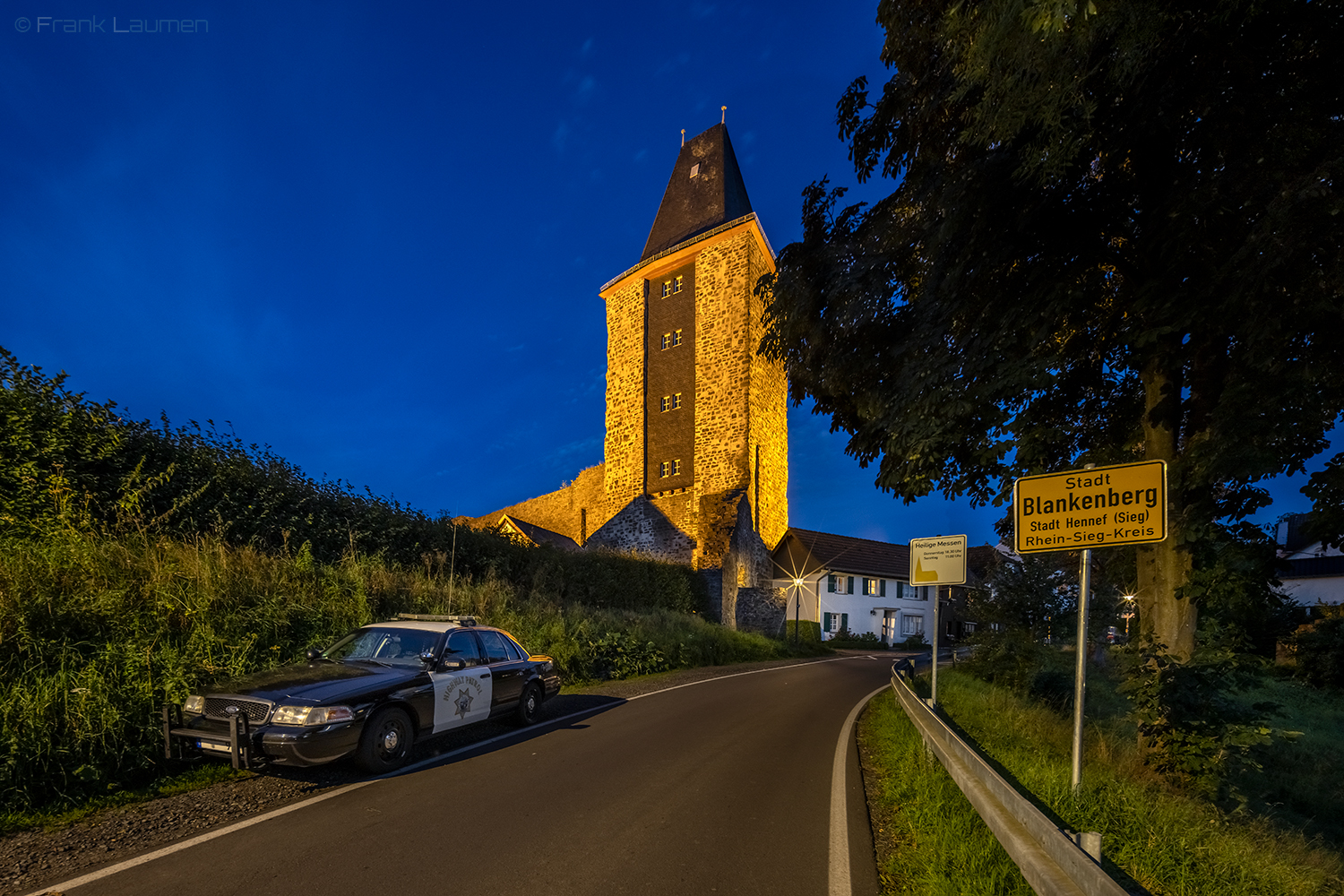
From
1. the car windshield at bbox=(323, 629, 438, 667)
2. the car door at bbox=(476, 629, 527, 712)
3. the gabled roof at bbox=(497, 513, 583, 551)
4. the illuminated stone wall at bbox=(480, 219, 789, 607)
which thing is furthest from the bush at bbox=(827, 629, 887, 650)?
the car windshield at bbox=(323, 629, 438, 667)

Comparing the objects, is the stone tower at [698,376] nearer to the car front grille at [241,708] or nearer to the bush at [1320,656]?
the bush at [1320,656]

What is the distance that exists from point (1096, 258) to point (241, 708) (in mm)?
9770

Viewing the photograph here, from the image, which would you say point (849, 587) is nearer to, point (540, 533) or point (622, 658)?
point (540, 533)

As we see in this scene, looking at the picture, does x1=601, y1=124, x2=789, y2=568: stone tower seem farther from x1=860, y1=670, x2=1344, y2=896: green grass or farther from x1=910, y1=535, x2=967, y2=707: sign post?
x1=860, y1=670, x2=1344, y2=896: green grass

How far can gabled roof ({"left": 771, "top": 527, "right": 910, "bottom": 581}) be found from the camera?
3581 centimetres

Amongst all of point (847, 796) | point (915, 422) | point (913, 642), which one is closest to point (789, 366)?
point (915, 422)

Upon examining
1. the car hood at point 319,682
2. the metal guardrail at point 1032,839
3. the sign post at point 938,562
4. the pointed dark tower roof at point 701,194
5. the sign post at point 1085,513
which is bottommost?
the car hood at point 319,682

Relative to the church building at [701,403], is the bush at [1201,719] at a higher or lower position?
lower

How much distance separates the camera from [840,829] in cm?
503

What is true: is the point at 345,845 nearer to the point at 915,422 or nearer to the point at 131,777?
the point at 131,777

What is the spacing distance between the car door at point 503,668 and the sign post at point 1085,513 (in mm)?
6044

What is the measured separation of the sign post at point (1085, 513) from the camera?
446 centimetres

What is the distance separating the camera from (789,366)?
10.1m

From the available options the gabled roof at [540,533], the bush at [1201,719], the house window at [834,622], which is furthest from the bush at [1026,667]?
the gabled roof at [540,533]
